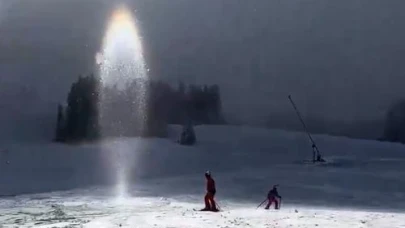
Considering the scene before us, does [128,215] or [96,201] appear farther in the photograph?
[96,201]

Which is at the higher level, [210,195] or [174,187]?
[210,195]

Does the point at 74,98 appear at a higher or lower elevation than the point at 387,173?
higher

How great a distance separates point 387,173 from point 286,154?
1342 inches

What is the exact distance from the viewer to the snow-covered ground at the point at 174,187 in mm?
21922

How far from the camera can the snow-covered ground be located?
21.9 metres

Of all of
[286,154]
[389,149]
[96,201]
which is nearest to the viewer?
[96,201]

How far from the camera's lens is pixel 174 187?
135 feet

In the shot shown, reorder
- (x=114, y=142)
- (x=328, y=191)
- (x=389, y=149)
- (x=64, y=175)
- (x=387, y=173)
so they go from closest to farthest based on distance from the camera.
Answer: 1. (x=328, y=191)
2. (x=64, y=175)
3. (x=387, y=173)
4. (x=114, y=142)
5. (x=389, y=149)

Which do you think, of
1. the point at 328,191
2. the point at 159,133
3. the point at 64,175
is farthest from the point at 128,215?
the point at 159,133

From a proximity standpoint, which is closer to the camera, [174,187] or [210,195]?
[210,195]

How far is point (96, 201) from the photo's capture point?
31359 millimetres

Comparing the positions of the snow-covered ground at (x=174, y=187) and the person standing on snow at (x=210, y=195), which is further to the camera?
the person standing on snow at (x=210, y=195)

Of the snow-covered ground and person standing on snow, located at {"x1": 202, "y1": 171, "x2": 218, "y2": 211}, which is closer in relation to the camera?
the snow-covered ground

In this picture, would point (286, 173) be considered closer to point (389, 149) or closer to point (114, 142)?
point (114, 142)
